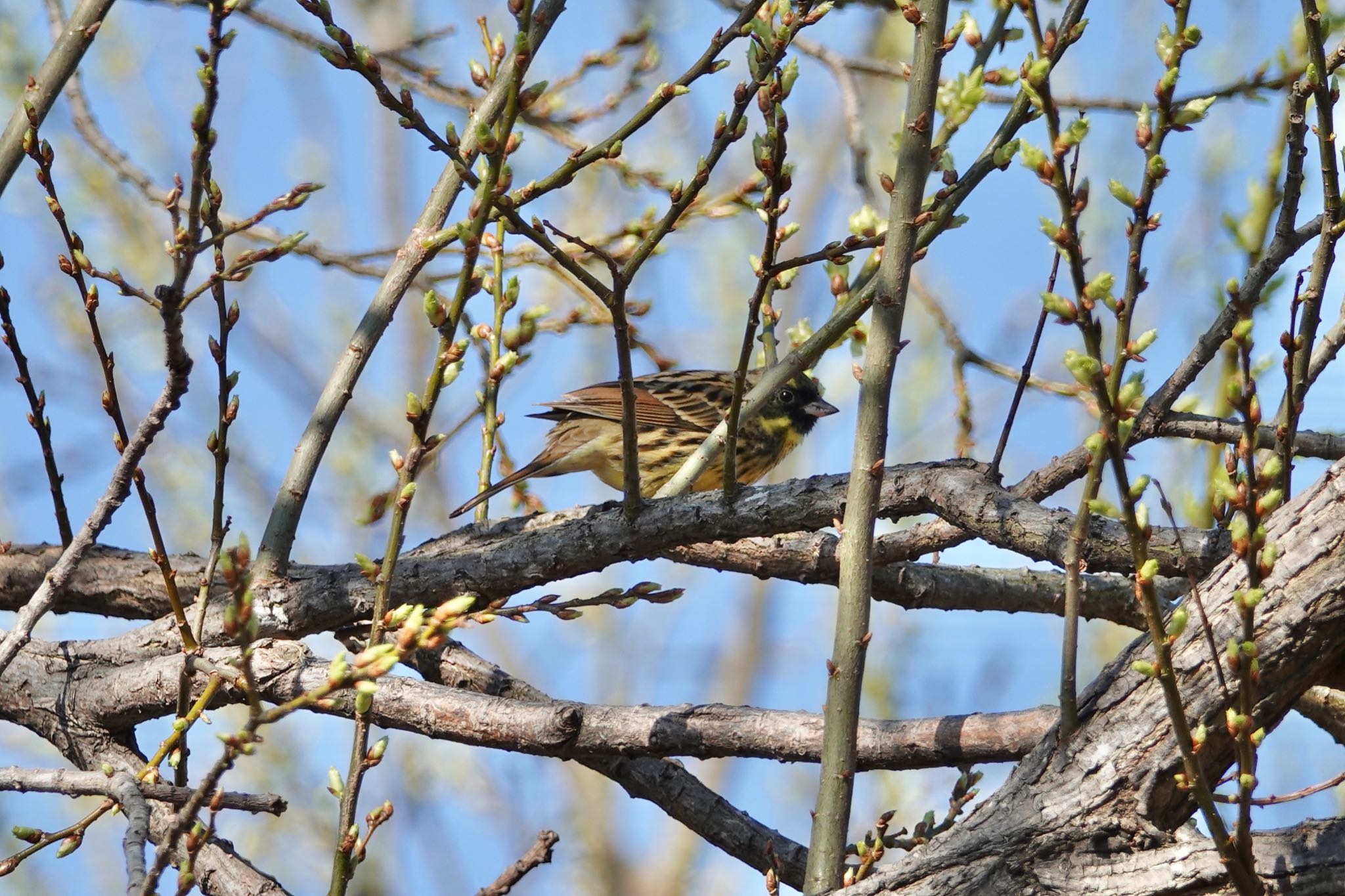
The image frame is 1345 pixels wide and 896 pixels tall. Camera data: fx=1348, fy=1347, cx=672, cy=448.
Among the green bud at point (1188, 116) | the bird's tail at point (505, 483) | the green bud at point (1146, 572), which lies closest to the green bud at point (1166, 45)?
the green bud at point (1188, 116)

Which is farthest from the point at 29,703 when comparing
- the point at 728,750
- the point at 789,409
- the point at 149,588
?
the point at 789,409

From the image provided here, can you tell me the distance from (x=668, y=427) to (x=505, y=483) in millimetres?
2224

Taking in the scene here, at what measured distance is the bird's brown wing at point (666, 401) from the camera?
269 inches

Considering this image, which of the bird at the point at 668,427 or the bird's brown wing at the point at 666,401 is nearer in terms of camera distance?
the bird at the point at 668,427

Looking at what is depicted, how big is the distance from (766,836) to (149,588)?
2171mm

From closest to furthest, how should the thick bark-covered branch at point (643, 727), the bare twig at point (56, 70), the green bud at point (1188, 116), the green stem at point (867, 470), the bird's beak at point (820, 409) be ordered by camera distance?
the green bud at point (1188, 116) < the green stem at point (867, 470) < the thick bark-covered branch at point (643, 727) < the bare twig at point (56, 70) < the bird's beak at point (820, 409)

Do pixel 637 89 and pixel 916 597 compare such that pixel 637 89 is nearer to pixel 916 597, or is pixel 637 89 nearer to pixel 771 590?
pixel 916 597

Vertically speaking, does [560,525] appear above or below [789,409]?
below

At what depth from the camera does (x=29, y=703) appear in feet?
13.1

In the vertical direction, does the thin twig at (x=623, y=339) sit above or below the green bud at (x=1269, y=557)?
above

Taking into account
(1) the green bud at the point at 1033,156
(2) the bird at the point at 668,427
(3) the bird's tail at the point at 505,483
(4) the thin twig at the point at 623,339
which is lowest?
(1) the green bud at the point at 1033,156

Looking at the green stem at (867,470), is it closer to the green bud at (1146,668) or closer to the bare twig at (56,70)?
the green bud at (1146,668)

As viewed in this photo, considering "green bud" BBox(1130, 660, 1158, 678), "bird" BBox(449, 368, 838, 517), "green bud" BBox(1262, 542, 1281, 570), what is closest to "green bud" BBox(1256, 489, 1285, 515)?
→ "green bud" BBox(1262, 542, 1281, 570)

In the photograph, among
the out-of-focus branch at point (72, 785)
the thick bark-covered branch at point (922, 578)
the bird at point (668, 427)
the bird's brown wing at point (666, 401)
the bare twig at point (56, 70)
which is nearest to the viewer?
the out-of-focus branch at point (72, 785)
